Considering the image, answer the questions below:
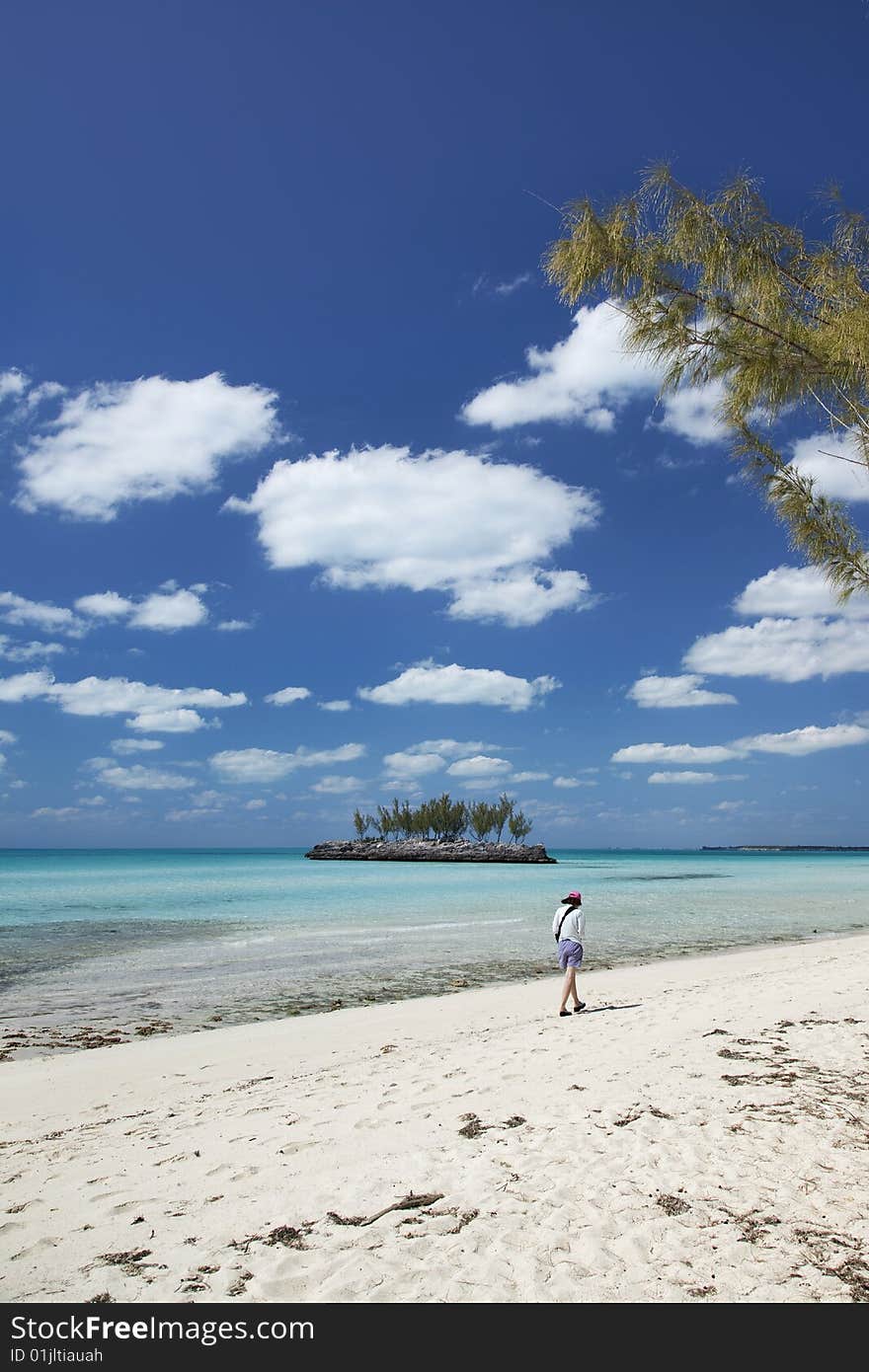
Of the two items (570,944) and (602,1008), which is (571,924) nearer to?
(570,944)

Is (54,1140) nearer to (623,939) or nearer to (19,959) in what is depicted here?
(19,959)

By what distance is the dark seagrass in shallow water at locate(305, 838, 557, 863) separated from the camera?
12112 centimetres

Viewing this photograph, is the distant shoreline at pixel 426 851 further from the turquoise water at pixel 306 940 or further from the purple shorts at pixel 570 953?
the purple shorts at pixel 570 953

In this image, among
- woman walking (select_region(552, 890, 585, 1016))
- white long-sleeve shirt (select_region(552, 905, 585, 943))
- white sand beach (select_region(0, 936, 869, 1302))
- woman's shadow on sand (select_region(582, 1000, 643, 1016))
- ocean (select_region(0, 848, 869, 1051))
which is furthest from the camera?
ocean (select_region(0, 848, 869, 1051))

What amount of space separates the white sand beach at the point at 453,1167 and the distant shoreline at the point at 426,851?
362ft

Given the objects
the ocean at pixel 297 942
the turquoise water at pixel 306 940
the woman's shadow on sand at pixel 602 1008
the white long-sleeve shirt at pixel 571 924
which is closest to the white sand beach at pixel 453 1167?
the woman's shadow on sand at pixel 602 1008

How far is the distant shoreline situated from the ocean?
255 ft

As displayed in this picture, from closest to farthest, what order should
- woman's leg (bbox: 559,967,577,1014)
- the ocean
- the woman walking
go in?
woman's leg (bbox: 559,967,577,1014) → the woman walking → the ocean

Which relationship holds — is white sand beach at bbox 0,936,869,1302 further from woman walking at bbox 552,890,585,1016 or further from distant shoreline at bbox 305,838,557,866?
distant shoreline at bbox 305,838,557,866

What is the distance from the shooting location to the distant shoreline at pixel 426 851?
397ft

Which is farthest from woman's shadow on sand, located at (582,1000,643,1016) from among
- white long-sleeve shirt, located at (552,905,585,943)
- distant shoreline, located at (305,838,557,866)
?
distant shoreline, located at (305,838,557,866)

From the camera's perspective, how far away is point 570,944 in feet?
39.2

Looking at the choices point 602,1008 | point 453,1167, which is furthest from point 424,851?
point 453,1167
